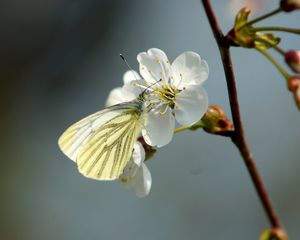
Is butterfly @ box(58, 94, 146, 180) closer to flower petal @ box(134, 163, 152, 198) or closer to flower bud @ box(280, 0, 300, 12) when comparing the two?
flower petal @ box(134, 163, 152, 198)

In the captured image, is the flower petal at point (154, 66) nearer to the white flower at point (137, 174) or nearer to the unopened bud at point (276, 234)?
the white flower at point (137, 174)

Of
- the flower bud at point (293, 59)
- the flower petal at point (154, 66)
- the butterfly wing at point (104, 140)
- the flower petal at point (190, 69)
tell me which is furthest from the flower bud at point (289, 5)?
the butterfly wing at point (104, 140)

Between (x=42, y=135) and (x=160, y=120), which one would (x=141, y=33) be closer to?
(x=42, y=135)

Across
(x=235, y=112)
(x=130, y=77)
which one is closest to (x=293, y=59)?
(x=235, y=112)

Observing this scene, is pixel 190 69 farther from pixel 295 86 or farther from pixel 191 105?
pixel 295 86

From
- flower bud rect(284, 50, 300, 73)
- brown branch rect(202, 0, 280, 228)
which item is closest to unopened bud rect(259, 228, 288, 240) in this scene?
brown branch rect(202, 0, 280, 228)
